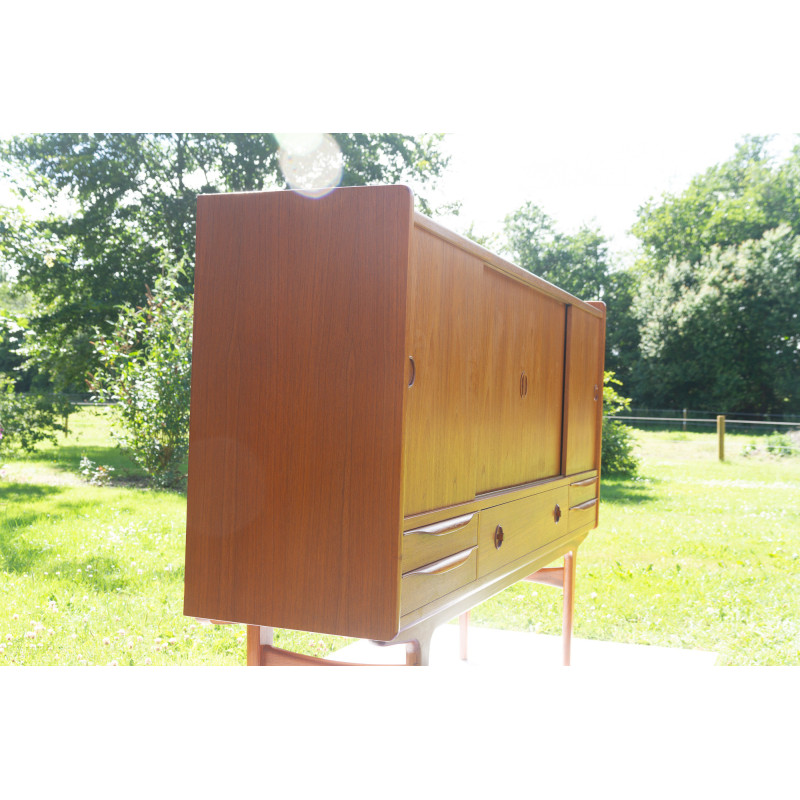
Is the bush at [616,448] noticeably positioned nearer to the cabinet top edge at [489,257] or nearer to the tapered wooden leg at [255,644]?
the cabinet top edge at [489,257]

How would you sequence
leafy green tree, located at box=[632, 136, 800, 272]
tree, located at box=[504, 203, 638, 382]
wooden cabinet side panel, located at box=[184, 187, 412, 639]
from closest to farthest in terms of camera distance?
1. wooden cabinet side panel, located at box=[184, 187, 412, 639]
2. leafy green tree, located at box=[632, 136, 800, 272]
3. tree, located at box=[504, 203, 638, 382]

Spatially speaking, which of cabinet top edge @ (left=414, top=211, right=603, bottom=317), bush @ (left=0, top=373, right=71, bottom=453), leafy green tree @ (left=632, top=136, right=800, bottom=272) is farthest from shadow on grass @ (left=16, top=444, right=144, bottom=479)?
leafy green tree @ (left=632, top=136, right=800, bottom=272)

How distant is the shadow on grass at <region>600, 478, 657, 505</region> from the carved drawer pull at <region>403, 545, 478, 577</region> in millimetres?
6220

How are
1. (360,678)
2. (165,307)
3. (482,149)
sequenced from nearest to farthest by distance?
(360,678) → (165,307) → (482,149)

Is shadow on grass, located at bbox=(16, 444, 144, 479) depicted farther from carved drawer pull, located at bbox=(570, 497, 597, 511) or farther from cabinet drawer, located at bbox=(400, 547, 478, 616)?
cabinet drawer, located at bbox=(400, 547, 478, 616)

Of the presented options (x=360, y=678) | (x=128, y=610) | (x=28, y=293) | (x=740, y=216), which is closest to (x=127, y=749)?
(x=360, y=678)

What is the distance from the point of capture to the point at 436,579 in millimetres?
1828

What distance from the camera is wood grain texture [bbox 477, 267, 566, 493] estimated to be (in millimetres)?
2176

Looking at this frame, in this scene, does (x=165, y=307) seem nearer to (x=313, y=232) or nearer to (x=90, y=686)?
(x=90, y=686)

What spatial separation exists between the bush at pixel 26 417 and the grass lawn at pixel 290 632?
0.23m

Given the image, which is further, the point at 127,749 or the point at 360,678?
the point at 360,678

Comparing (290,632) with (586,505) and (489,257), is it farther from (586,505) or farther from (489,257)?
(489,257)

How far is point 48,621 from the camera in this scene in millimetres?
4949

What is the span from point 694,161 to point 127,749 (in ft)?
50.6
